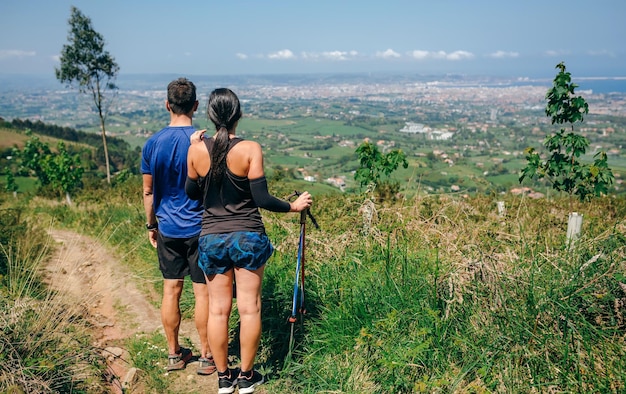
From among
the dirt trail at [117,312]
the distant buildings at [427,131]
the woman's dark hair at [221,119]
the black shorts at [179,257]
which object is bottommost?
the distant buildings at [427,131]

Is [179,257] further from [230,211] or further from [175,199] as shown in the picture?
[230,211]

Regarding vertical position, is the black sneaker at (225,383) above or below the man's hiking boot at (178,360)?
above

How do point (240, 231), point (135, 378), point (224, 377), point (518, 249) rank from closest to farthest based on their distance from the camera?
point (240, 231) → point (224, 377) → point (135, 378) → point (518, 249)

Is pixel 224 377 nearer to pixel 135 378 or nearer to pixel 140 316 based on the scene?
pixel 135 378

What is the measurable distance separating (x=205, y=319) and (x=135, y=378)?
74 cm

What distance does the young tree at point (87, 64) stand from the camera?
24125mm

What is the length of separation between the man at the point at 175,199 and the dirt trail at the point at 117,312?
0.21m

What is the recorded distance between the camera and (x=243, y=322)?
3.19m

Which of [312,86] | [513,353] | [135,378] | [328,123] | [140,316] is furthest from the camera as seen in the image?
[312,86]

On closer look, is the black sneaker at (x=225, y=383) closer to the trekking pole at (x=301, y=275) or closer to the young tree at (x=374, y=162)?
the trekking pole at (x=301, y=275)

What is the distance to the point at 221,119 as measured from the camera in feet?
9.73

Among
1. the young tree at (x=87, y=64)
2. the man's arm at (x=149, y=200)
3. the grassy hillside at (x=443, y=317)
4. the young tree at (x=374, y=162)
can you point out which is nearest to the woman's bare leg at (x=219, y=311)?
the grassy hillside at (x=443, y=317)

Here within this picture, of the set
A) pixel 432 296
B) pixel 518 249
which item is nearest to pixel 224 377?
pixel 432 296

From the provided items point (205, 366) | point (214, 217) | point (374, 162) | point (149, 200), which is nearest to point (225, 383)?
point (205, 366)
